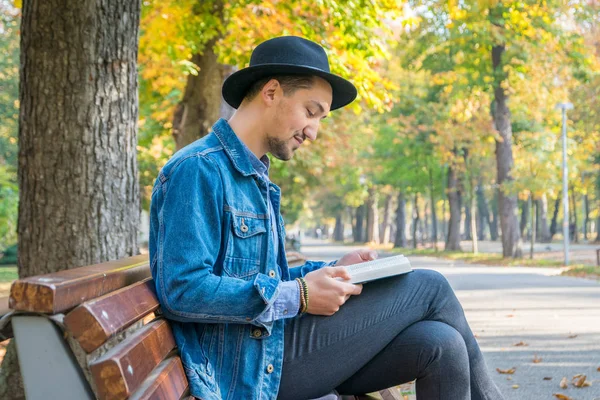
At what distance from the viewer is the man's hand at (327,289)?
2.54 meters

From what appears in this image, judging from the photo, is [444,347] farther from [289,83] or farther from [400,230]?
[400,230]

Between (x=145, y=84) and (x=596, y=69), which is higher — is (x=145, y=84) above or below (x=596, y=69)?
below

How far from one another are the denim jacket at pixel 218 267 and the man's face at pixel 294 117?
0.50ft

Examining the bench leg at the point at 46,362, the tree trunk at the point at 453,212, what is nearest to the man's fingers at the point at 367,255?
the bench leg at the point at 46,362

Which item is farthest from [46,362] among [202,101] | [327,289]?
[202,101]

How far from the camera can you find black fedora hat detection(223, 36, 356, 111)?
2697 millimetres

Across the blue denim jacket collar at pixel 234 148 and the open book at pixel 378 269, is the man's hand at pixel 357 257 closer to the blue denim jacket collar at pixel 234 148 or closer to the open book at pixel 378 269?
the open book at pixel 378 269

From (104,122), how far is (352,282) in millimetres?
2543

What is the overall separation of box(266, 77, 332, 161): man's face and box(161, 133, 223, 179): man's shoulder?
0.24 metres

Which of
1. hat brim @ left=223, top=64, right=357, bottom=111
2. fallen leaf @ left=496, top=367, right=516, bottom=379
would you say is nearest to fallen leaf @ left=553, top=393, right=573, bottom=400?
fallen leaf @ left=496, top=367, right=516, bottom=379

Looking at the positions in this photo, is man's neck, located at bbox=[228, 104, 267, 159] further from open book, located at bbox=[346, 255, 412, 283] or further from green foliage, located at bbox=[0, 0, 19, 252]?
green foliage, located at bbox=[0, 0, 19, 252]

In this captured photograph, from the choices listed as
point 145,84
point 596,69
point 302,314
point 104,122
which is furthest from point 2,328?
point 596,69

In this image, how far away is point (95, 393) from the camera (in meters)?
1.70

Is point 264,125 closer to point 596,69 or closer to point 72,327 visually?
point 72,327
